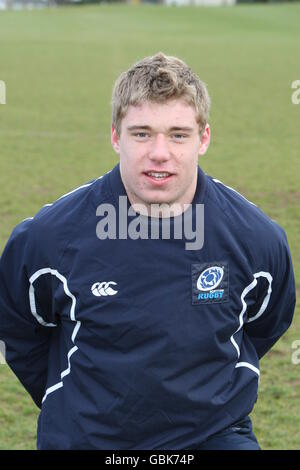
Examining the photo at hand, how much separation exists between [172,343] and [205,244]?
1.30 ft

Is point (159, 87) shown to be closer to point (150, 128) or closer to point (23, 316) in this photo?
point (150, 128)

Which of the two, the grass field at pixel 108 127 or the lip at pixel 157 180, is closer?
the lip at pixel 157 180

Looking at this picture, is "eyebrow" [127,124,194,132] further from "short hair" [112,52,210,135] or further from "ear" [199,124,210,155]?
"ear" [199,124,210,155]

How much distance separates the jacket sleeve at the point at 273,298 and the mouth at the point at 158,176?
20.1 inches

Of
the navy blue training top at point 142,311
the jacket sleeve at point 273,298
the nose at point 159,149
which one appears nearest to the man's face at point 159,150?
the nose at point 159,149

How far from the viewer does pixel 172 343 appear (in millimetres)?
3260

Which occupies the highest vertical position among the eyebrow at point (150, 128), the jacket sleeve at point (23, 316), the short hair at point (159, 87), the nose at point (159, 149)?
the short hair at point (159, 87)

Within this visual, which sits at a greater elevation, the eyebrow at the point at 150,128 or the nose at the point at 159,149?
the eyebrow at the point at 150,128

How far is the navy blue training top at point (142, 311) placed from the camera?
3.28 meters

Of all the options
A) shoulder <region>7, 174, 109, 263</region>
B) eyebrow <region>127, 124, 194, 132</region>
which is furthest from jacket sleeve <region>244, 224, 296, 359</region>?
shoulder <region>7, 174, 109, 263</region>

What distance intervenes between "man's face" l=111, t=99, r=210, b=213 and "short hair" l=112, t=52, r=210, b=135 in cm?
3

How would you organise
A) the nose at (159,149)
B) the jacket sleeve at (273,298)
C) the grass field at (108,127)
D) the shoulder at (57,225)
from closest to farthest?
the nose at (159,149) < the shoulder at (57,225) < the jacket sleeve at (273,298) < the grass field at (108,127)

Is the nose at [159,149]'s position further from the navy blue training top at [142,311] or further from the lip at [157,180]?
the navy blue training top at [142,311]

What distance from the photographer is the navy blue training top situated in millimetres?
3279
